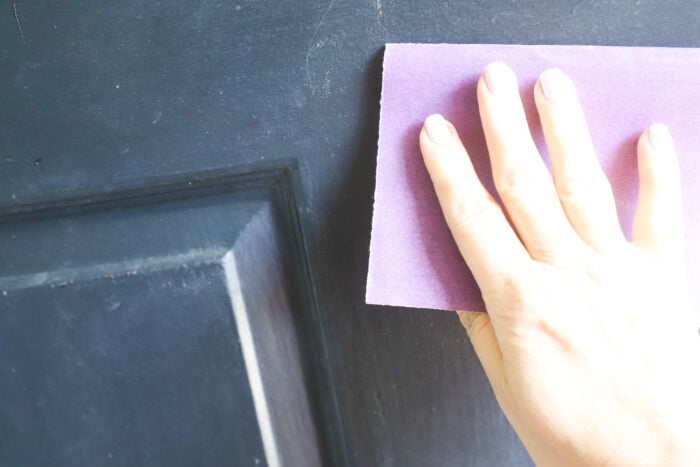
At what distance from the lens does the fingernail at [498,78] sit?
40 cm

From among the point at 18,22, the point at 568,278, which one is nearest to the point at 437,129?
the point at 568,278

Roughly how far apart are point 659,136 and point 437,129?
150mm

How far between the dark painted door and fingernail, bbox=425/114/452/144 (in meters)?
0.04

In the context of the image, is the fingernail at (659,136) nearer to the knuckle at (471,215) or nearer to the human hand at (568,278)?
the human hand at (568,278)

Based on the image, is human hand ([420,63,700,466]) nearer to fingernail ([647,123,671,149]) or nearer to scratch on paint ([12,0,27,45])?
fingernail ([647,123,671,149])

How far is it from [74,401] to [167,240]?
0.43 ft

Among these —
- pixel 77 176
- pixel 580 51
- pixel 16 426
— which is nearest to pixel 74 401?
pixel 16 426

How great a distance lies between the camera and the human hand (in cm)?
40

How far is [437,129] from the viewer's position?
1.34 feet

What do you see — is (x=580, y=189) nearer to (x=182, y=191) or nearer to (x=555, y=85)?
(x=555, y=85)

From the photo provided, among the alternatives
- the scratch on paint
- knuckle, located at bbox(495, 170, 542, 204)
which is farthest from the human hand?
the scratch on paint

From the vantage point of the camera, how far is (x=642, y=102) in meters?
0.41

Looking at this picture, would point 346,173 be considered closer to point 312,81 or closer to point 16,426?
point 312,81

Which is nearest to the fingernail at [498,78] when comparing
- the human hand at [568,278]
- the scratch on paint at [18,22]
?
the human hand at [568,278]
